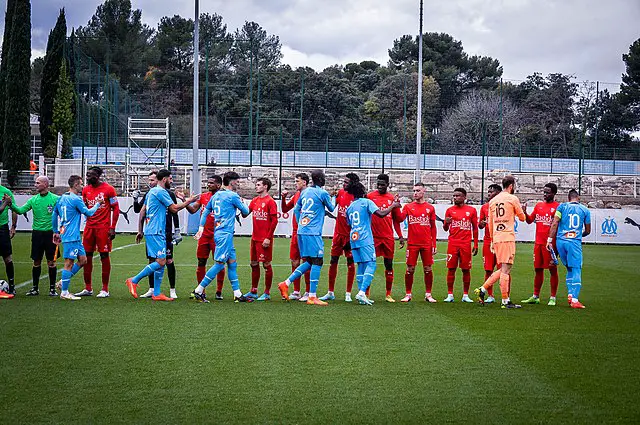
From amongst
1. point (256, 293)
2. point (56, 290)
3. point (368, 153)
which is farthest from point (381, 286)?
point (368, 153)

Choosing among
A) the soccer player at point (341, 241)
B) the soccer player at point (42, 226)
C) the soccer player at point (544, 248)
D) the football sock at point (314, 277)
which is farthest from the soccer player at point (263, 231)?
the soccer player at point (544, 248)

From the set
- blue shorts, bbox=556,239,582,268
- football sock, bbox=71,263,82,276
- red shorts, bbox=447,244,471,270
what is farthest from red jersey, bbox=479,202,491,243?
football sock, bbox=71,263,82,276

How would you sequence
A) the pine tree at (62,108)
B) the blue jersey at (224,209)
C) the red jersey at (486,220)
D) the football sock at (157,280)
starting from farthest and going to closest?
the pine tree at (62,108), the red jersey at (486,220), the football sock at (157,280), the blue jersey at (224,209)

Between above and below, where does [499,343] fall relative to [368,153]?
below

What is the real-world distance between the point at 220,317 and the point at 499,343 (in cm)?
401

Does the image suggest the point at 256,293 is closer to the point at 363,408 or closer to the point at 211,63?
the point at 363,408

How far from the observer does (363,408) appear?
647cm

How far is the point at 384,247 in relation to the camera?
13.5 metres

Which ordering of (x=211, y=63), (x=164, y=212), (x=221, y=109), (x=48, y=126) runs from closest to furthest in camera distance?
1. (x=164, y=212)
2. (x=48, y=126)
3. (x=221, y=109)
4. (x=211, y=63)

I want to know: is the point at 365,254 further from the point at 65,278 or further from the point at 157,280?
the point at 65,278

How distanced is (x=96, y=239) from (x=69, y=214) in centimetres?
84

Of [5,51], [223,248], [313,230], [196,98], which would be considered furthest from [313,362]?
[5,51]

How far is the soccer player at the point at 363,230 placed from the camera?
12453 millimetres

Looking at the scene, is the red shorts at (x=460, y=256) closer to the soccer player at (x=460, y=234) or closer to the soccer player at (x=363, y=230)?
the soccer player at (x=460, y=234)
